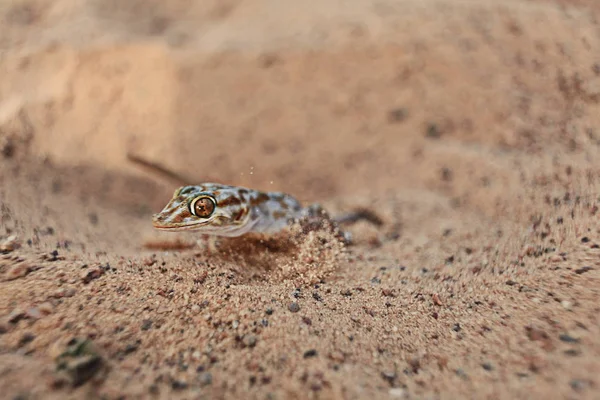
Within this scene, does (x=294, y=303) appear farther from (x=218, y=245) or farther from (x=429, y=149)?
(x=429, y=149)

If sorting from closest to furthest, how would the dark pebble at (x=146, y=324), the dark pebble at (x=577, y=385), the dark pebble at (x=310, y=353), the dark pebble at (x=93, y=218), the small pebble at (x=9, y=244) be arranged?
the dark pebble at (x=577, y=385) < the dark pebble at (x=310, y=353) < the dark pebble at (x=146, y=324) < the small pebble at (x=9, y=244) < the dark pebble at (x=93, y=218)

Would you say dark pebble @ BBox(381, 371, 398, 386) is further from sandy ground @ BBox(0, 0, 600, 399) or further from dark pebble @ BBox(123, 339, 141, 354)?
dark pebble @ BBox(123, 339, 141, 354)

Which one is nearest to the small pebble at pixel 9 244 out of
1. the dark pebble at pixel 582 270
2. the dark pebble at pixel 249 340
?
the dark pebble at pixel 249 340

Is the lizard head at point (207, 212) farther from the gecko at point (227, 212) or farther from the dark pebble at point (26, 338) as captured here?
the dark pebble at point (26, 338)

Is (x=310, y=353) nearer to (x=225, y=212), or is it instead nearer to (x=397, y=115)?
(x=225, y=212)

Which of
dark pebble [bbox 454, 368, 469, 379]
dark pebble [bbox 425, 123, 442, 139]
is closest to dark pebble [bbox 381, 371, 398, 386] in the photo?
dark pebble [bbox 454, 368, 469, 379]

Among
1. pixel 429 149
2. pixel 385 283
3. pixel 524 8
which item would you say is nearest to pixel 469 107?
pixel 429 149
